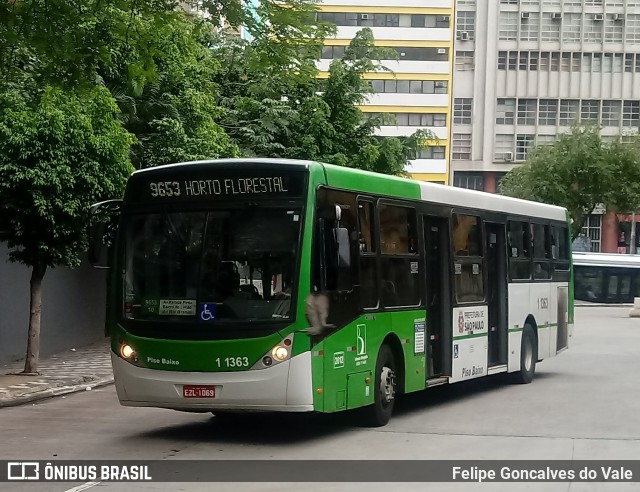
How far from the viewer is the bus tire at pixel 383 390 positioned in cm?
1240

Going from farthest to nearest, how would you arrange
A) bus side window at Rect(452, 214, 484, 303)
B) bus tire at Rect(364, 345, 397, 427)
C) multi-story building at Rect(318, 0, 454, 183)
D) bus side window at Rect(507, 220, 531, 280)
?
multi-story building at Rect(318, 0, 454, 183) → bus side window at Rect(507, 220, 531, 280) → bus side window at Rect(452, 214, 484, 303) → bus tire at Rect(364, 345, 397, 427)

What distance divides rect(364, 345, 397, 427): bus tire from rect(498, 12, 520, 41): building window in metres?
68.8

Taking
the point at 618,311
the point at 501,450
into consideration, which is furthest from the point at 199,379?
the point at 618,311

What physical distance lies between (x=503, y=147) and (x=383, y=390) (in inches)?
2635

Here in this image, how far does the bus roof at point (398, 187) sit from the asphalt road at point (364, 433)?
2.72 metres

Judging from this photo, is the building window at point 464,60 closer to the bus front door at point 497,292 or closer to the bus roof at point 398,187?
the bus roof at point 398,187

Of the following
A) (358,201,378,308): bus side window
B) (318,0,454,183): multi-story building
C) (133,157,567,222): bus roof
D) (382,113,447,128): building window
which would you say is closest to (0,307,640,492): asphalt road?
(358,201,378,308): bus side window

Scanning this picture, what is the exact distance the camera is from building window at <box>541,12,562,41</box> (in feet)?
256

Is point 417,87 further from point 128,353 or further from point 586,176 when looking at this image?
point 128,353

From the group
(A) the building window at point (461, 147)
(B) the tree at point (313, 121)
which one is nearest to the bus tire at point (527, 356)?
(B) the tree at point (313, 121)

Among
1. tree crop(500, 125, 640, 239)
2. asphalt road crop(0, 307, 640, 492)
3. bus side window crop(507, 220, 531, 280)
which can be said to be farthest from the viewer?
tree crop(500, 125, 640, 239)

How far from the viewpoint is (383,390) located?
12625 millimetres

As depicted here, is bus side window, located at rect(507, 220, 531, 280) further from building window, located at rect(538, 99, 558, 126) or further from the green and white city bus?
building window, located at rect(538, 99, 558, 126)

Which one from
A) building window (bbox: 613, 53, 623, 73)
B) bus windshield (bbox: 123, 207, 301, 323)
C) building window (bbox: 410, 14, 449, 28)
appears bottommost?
bus windshield (bbox: 123, 207, 301, 323)
